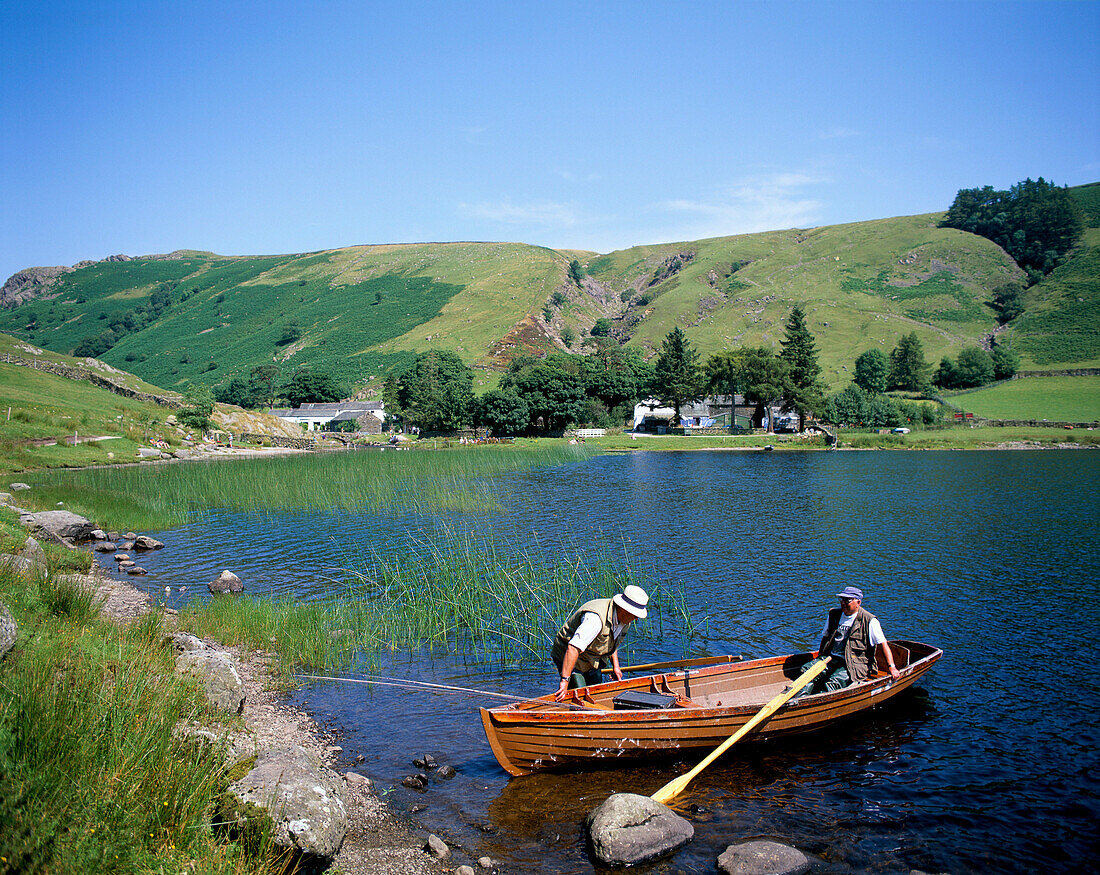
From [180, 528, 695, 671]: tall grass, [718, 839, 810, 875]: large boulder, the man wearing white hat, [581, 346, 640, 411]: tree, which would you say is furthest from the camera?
[581, 346, 640, 411]: tree

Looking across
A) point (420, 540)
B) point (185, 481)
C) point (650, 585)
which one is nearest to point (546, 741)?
point (650, 585)

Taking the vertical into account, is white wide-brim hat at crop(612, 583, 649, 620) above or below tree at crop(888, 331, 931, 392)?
below

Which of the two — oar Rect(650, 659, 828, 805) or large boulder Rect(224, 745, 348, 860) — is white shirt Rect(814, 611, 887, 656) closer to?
oar Rect(650, 659, 828, 805)

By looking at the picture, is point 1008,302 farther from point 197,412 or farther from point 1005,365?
point 197,412

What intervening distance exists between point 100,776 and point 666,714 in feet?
22.7

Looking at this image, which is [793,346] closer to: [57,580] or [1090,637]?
[1090,637]

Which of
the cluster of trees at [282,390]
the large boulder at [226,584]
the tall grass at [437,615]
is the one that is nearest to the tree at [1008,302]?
the cluster of trees at [282,390]

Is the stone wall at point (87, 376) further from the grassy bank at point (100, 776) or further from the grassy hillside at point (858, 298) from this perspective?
the grassy hillside at point (858, 298)

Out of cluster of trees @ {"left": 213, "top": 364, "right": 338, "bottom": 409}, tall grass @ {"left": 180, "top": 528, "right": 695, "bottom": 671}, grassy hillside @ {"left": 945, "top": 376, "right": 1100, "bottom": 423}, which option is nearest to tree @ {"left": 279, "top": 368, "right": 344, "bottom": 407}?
cluster of trees @ {"left": 213, "top": 364, "right": 338, "bottom": 409}

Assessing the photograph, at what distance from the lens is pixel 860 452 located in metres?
73.2

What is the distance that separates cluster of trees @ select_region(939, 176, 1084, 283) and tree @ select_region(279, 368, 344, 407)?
519 feet

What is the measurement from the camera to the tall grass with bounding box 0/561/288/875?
471cm

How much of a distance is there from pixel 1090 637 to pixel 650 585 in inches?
412

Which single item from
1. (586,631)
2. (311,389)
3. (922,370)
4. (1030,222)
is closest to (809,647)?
(586,631)
